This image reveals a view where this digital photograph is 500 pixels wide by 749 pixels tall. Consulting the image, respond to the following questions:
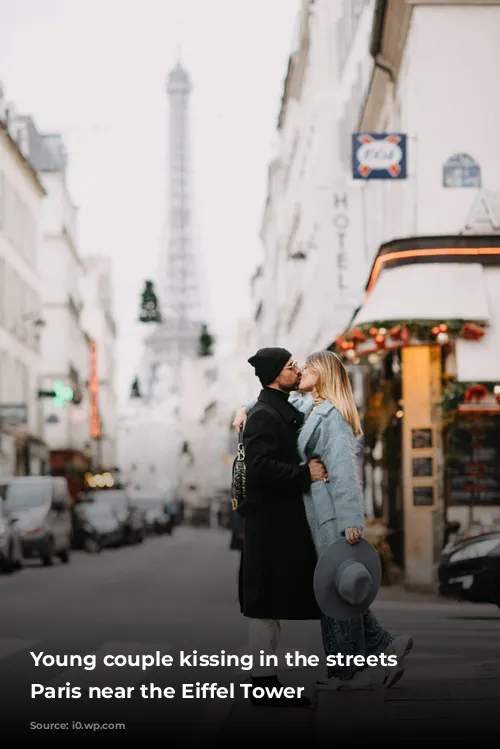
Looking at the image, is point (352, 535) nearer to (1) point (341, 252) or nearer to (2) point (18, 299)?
(1) point (341, 252)

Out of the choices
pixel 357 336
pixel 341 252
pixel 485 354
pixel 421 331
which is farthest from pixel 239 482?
pixel 341 252

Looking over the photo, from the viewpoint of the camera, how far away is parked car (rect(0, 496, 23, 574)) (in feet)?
95.2

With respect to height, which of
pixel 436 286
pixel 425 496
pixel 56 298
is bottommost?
pixel 425 496

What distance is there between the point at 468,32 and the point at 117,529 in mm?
29580

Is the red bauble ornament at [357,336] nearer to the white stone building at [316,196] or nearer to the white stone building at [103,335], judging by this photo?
the white stone building at [316,196]

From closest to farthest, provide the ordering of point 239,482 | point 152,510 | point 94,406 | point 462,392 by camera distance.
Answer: point 239,482, point 462,392, point 152,510, point 94,406

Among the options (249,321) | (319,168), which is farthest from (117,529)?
(249,321)

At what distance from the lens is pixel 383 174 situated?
2548 centimetres

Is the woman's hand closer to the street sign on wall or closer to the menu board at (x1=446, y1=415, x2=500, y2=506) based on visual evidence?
the menu board at (x1=446, y1=415, x2=500, y2=506)

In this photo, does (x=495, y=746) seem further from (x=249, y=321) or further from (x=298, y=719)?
(x=249, y=321)

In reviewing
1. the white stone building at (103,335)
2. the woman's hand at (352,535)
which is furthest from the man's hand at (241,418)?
the white stone building at (103,335)

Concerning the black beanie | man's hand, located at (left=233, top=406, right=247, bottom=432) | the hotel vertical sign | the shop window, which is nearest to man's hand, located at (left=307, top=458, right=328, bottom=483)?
the black beanie

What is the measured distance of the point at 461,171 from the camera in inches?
966

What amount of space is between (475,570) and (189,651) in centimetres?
620
